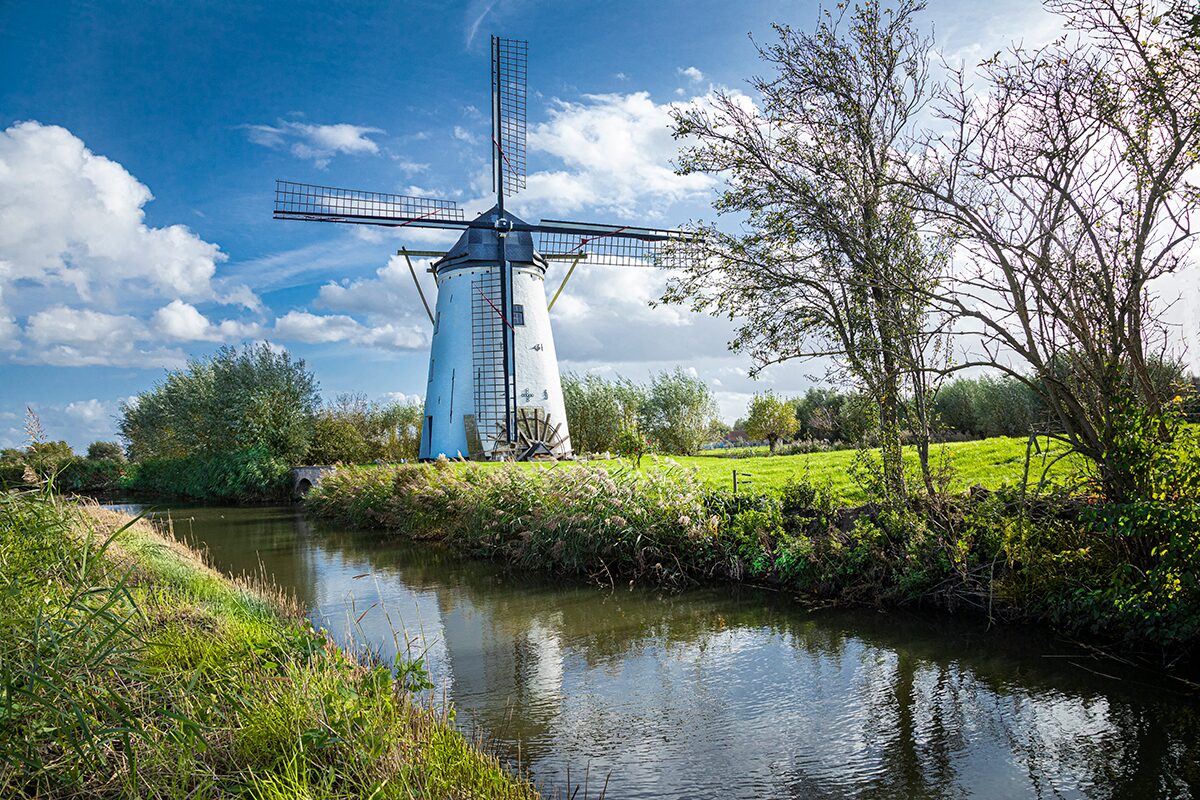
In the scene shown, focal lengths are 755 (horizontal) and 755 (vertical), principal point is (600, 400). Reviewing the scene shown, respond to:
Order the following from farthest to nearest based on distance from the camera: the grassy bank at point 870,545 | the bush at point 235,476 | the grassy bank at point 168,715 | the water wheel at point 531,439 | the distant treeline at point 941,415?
1. the bush at point 235,476
2. the water wheel at point 531,439
3. the distant treeline at point 941,415
4. the grassy bank at point 870,545
5. the grassy bank at point 168,715

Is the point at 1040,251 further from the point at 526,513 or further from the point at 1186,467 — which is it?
the point at 526,513

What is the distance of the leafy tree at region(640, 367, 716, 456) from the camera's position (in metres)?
32.9

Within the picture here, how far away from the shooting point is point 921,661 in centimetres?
653

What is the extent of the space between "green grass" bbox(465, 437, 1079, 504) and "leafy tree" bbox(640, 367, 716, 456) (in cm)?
1643

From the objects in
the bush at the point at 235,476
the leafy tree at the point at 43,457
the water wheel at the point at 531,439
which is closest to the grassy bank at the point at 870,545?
the leafy tree at the point at 43,457

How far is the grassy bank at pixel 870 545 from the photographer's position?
599cm

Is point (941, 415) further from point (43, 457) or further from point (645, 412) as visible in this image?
point (645, 412)

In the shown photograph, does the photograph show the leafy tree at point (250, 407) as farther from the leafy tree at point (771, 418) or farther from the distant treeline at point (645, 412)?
the leafy tree at point (771, 418)

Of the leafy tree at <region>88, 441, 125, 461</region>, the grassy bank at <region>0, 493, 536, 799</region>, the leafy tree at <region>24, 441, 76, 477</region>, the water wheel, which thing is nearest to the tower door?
the water wheel

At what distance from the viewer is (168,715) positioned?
3037 millimetres

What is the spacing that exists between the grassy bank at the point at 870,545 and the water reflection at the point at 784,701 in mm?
453

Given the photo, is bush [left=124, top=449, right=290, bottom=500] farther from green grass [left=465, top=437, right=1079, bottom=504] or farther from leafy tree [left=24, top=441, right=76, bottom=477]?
leafy tree [left=24, top=441, right=76, bottom=477]

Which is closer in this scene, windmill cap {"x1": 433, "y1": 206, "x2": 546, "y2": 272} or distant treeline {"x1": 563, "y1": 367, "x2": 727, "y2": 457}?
windmill cap {"x1": 433, "y1": 206, "x2": 546, "y2": 272}

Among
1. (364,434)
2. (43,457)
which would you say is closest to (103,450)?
(364,434)
